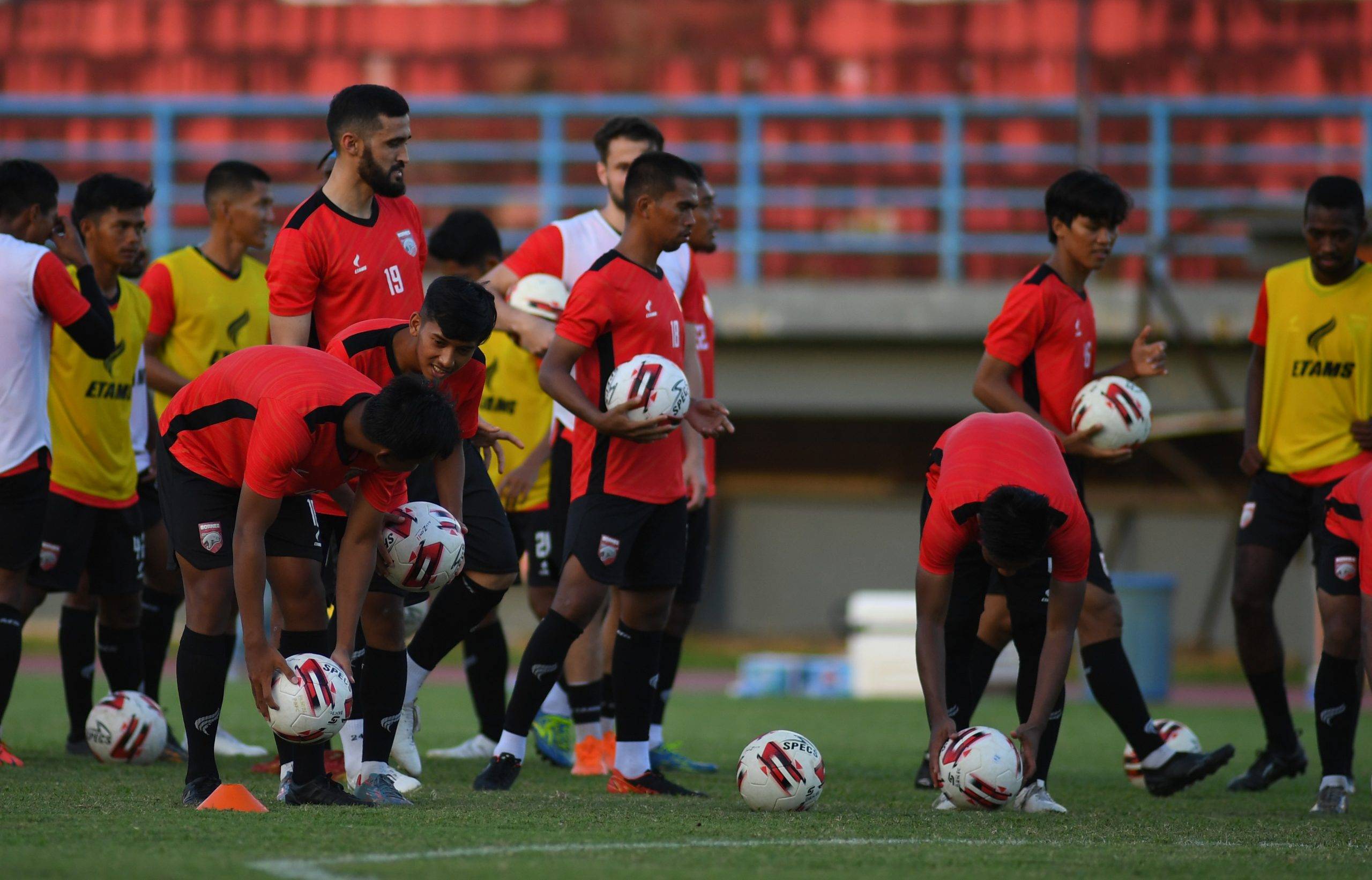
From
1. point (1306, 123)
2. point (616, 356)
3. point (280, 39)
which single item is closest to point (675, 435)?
point (616, 356)

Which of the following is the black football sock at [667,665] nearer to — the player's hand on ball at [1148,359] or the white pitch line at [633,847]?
the player's hand on ball at [1148,359]

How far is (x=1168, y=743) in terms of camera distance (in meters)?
6.96

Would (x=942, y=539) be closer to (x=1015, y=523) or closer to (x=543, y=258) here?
A: (x=1015, y=523)

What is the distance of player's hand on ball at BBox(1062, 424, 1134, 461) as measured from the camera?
6566 millimetres

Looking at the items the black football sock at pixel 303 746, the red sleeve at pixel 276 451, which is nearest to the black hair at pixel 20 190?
the red sleeve at pixel 276 451

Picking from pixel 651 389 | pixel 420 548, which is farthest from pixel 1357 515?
pixel 420 548

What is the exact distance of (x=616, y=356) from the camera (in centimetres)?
655

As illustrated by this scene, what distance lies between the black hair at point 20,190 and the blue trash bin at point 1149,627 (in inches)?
336

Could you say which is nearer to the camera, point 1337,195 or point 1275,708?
point 1337,195

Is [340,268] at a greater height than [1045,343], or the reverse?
[340,268]

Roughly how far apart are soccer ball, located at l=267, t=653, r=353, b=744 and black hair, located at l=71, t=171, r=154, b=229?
9.94ft

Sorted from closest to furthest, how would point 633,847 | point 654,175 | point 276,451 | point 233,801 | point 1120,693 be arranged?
point 633,847
point 276,451
point 233,801
point 654,175
point 1120,693

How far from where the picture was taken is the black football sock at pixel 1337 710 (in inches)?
256

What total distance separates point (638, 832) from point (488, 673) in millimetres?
2786
